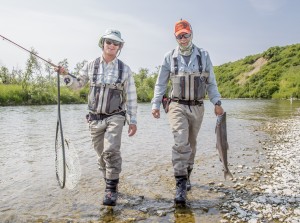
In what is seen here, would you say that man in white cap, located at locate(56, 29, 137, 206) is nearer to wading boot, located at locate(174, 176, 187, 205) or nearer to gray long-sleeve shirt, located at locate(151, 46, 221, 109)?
gray long-sleeve shirt, located at locate(151, 46, 221, 109)

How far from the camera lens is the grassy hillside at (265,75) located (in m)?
97.1

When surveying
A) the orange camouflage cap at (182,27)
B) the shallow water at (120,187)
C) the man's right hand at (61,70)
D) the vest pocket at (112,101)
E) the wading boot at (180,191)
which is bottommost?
the shallow water at (120,187)

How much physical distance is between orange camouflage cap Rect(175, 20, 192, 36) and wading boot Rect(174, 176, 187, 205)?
2674 millimetres

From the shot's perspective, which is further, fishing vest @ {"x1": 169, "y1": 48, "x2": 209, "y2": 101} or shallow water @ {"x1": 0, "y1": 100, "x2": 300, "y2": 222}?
fishing vest @ {"x1": 169, "y1": 48, "x2": 209, "y2": 101}

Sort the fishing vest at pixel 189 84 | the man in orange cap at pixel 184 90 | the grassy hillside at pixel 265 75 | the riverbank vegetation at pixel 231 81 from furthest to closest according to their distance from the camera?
the grassy hillside at pixel 265 75 → the riverbank vegetation at pixel 231 81 → the fishing vest at pixel 189 84 → the man in orange cap at pixel 184 90

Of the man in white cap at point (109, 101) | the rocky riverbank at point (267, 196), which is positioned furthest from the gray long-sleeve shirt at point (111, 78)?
the rocky riverbank at point (267, 196)

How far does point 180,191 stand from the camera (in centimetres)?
548

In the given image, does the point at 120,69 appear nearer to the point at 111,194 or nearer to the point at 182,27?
the point at 182,27

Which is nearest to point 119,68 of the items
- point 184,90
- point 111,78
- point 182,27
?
point 111,78

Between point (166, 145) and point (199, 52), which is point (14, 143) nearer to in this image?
point (166, 145)

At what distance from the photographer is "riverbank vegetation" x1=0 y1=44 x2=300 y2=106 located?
48.1 m

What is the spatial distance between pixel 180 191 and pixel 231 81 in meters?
125

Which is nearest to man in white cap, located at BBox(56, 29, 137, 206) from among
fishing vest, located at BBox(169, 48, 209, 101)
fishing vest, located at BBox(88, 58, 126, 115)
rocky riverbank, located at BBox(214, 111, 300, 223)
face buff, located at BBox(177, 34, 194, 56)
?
fishing vest, located at BBox(88, 58, 126, 115)

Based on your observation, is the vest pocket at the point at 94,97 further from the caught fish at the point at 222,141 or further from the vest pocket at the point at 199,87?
the caught fish at the point at 222,141
